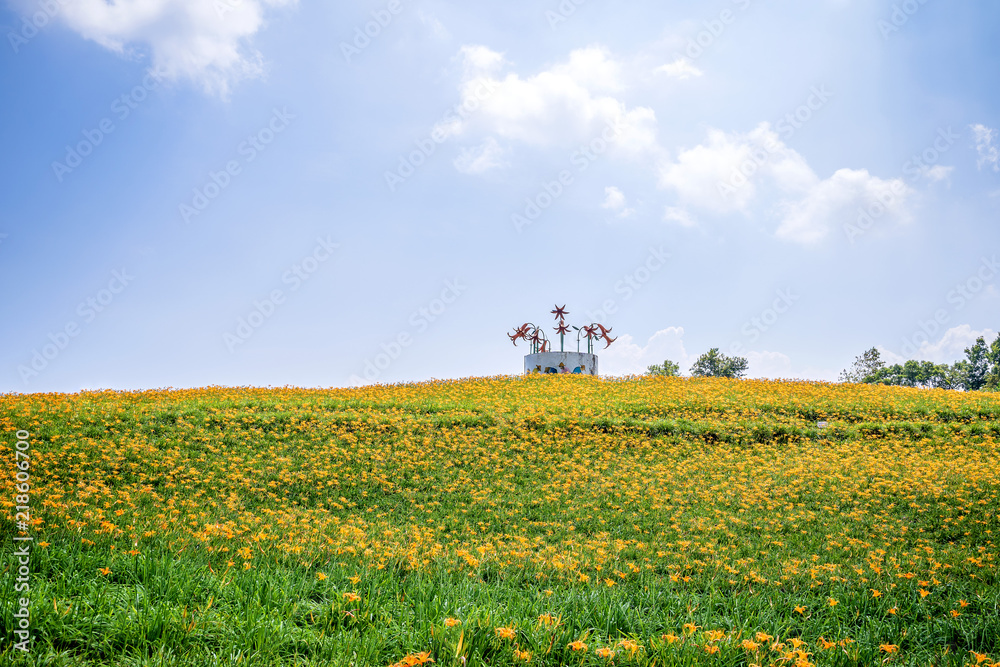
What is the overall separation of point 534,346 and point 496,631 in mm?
27795

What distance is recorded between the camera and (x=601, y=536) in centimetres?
921

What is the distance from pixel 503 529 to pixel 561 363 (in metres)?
21.2

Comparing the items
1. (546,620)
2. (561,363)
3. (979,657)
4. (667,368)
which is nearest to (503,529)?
(546,620)

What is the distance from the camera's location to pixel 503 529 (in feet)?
32.1

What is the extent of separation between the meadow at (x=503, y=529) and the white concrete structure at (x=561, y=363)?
914cm

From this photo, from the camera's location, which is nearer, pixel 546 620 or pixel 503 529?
pixel 546 620

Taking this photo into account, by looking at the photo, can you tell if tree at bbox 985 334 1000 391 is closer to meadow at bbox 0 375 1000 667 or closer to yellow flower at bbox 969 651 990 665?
meadow at bbox 0 375 1000 667

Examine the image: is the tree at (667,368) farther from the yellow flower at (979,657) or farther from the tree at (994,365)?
the yellow flower at (979,657)

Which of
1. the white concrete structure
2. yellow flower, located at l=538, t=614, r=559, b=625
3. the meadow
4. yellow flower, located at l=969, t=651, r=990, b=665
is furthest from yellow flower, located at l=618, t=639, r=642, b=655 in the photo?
the white concrete structure

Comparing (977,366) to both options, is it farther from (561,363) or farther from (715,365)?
(561,363)

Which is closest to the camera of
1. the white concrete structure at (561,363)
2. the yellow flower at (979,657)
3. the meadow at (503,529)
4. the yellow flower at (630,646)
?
the yellow flower at (630,646)

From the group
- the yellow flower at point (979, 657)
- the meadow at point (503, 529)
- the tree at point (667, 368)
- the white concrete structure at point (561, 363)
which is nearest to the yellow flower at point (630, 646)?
the meadow at point (503, 529)

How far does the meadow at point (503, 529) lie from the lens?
4215 millimetres

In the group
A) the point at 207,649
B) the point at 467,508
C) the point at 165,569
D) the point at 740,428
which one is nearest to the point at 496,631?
the point at 207,649
